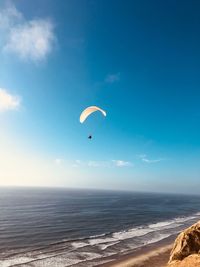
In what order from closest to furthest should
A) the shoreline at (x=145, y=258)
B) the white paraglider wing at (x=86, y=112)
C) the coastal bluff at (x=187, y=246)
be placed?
the coastal bluff at (x=187, y=246) < the shoreline at (x=145, y=258) < the white paraglider wing at (x=86, y=112)

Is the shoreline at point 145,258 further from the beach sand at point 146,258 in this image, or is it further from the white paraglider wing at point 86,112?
the white paraglider wing at point 86,112

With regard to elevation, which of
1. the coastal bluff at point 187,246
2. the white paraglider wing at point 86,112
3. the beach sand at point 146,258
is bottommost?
the beach sand at point 146,258

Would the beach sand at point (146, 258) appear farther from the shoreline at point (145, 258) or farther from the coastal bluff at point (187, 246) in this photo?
the coastal bluff at point (187, 246)

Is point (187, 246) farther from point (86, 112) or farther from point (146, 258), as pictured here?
point (86, 112)

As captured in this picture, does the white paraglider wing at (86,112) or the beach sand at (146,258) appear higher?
the white paraglider wing at (86,112)

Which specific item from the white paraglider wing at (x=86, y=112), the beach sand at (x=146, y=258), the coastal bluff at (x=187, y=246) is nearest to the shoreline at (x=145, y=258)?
the beach sand at (x=146, y=258)

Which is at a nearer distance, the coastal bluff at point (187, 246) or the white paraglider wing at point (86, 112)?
the coastal bluff at point (187, 246)

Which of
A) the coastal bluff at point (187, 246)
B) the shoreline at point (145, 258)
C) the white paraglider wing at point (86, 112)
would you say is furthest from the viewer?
the white paraglider wing at point (86, 112)

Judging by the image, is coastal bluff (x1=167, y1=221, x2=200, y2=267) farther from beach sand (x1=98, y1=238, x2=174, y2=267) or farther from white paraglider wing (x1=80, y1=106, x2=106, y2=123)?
white paraglider wing (x1=80, y1=106, x2=106, y2=123)

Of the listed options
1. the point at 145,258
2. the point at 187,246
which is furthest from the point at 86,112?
the point at 145,258
